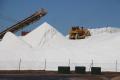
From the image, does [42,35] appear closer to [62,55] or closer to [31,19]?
[31,19]

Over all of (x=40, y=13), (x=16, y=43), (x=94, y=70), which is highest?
(x=40, y=13)

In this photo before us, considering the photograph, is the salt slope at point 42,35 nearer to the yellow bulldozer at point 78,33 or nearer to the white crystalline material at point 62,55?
the yellow bulldozer at point 78,33

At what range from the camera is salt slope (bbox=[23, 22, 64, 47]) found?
7823 cm

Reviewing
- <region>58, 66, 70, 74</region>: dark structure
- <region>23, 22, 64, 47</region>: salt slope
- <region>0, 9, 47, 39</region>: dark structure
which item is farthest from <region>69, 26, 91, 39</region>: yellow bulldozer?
<region>58, 66, 70, 74</region>: dark structure

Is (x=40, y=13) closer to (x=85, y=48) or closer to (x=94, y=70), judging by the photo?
(x=85, y=48)

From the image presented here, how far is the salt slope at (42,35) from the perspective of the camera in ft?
257

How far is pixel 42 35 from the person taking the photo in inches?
3140

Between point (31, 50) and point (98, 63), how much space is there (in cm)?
1408

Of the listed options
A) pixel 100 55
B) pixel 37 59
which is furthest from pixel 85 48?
pixel 37 59

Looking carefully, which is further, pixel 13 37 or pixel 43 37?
pixel 43 37

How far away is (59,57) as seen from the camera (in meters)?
60.0

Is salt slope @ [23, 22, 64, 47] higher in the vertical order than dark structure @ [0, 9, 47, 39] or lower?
lower

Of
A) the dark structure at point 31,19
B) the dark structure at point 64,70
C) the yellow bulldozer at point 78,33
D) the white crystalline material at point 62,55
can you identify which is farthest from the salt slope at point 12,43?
the yellow bulldozer at point 78,33

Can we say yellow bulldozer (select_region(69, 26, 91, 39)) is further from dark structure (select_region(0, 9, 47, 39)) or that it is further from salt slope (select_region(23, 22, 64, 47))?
dark structure (select_region(0, 9, 47, 39))
